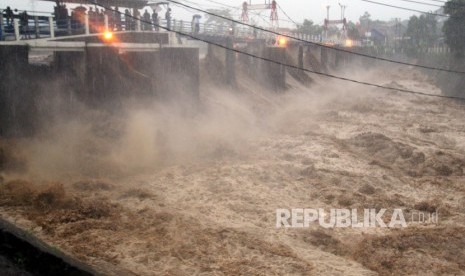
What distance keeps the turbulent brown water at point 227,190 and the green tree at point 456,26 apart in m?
14.4

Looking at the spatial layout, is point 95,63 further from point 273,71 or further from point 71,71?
point 273,71

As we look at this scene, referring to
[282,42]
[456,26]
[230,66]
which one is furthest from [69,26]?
[456,26]

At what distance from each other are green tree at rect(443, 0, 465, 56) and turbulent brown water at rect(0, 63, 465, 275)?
14.4 meters

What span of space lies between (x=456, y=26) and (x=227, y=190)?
3384cm

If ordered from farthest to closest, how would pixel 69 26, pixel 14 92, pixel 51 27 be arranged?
1. pixel 69 26
2. pixel 51 27
3. pixel 14 92

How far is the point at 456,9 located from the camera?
3634 centimetres

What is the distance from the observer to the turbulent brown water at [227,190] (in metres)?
9.15

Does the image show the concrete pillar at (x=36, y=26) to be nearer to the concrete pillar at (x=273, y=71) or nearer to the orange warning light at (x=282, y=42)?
the concrete pillar at (x=273, y=71)

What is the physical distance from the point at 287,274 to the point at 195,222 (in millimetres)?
3512

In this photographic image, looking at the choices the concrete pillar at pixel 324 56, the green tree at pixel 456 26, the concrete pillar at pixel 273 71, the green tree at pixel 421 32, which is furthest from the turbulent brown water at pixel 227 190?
the green tree at pixel 421 32

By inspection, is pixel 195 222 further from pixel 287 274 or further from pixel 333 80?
pixel 333 80

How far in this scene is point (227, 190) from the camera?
1387 cm

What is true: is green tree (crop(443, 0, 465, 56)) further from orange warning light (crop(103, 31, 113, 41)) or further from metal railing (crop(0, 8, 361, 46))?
orange warning light (crop(103, 31, 113, 41))

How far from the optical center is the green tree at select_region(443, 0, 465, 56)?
35.7 m
